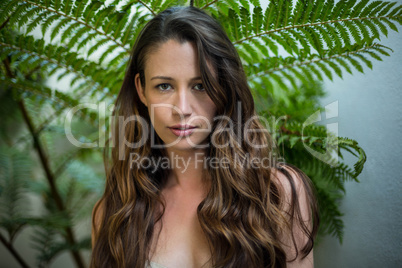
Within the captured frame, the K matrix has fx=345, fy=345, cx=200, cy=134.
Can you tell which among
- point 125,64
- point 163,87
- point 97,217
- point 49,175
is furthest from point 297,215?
point 49,175

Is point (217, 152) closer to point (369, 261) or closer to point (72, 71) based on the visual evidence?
point (369, 261)

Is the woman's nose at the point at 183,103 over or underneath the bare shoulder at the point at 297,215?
over

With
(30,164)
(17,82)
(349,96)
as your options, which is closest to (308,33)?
(349,96)

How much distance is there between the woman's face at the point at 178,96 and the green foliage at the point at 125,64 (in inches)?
14.8

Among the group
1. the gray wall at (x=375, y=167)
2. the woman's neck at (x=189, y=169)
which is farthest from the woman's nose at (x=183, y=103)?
the gray wall at (x=375, y=167)

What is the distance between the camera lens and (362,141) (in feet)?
4.58

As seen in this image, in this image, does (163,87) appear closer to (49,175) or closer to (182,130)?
(182,130)

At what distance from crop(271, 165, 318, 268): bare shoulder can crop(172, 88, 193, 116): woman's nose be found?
402 millimetres

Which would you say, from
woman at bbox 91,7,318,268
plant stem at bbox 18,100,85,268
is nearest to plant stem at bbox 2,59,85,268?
plant stem at bbox 18,100,85,268

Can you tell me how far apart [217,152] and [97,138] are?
878mm

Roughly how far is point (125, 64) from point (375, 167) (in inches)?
47.6

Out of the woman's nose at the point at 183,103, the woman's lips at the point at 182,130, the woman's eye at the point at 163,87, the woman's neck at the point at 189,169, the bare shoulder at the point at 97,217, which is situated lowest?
the bare shoulder at the point at 97,217

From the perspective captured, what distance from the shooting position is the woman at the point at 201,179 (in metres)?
1.12

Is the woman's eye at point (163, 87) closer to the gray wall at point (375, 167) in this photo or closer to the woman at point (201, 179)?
the woman at point (201, 179)
